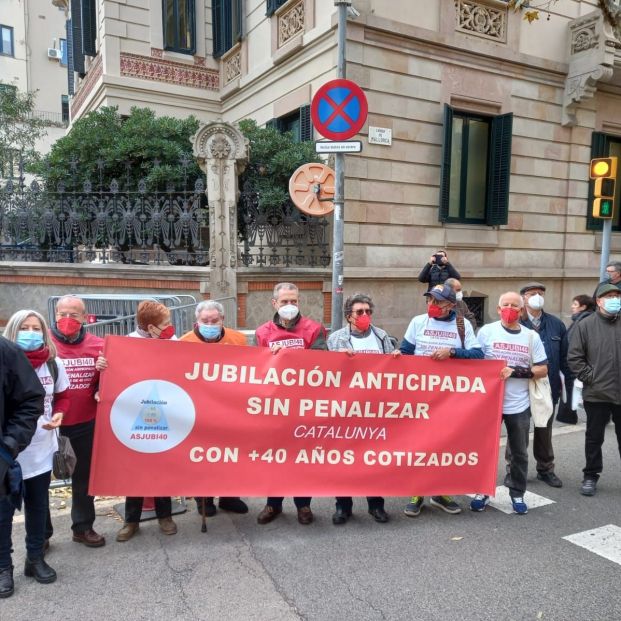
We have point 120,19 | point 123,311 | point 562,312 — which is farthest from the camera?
point 120,19

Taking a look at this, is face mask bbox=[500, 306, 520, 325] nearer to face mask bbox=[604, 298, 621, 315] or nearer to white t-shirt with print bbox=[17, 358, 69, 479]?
face mask bbox=[604, 298, 621, 315]

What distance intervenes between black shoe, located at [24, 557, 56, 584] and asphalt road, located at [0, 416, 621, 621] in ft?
0.16

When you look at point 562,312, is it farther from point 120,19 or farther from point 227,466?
point 120,19

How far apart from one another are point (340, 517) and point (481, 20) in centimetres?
1101

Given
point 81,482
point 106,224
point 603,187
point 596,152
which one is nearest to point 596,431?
point 81,482

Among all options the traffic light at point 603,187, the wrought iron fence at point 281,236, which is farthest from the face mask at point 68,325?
the traffic light at point 603,187

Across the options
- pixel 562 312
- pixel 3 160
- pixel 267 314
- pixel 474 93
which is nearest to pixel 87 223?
pixel 267 314

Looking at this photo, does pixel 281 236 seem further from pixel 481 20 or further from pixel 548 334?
pixel 481 20

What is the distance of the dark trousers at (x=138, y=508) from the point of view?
12.8 feet

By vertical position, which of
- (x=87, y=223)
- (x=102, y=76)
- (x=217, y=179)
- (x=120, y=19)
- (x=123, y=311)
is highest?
(x=120, y=19)

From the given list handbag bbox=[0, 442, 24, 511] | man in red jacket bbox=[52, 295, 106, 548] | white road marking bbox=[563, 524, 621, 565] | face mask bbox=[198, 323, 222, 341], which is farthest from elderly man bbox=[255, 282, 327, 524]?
white road marking bbox=[563, 524, 621, 565]

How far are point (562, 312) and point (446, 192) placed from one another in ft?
14.3

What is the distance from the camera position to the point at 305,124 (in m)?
11.7

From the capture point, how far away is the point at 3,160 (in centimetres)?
1359
